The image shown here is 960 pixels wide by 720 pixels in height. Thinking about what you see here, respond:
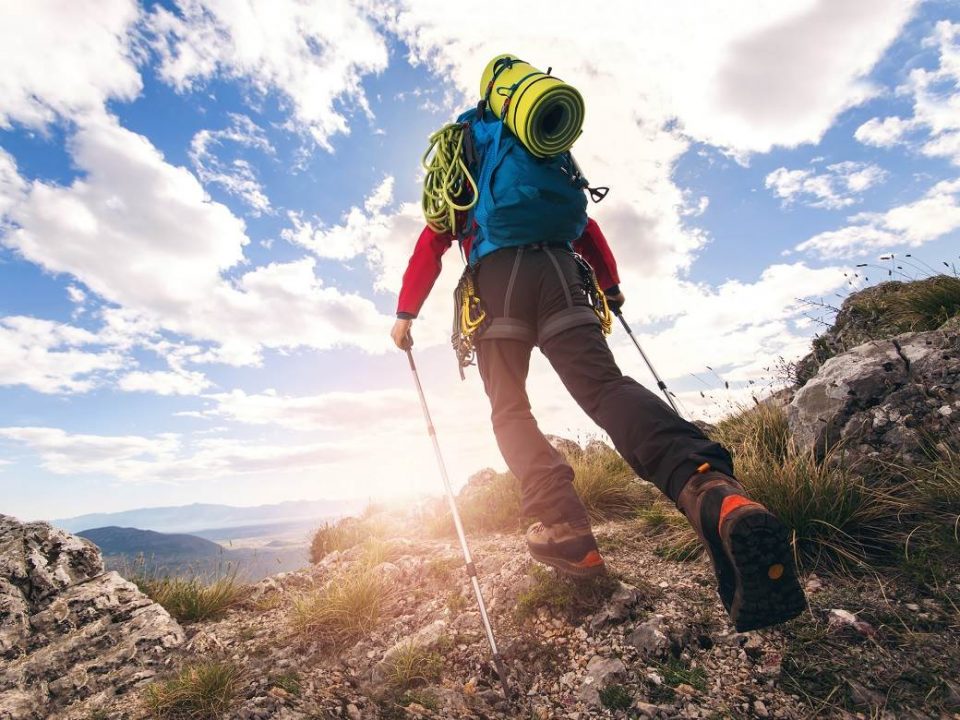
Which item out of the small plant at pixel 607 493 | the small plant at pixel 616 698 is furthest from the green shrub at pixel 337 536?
the small plant at pixel 616 698

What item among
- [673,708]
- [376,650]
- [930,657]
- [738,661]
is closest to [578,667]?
[673,708]

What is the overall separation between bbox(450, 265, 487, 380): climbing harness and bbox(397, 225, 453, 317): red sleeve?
0.25 meters

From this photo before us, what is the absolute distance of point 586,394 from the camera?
9.31ft

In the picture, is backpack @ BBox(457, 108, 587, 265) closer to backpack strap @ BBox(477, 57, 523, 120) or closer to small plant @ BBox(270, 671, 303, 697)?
backpack strap @ BBox(477, 57, 523, 120)

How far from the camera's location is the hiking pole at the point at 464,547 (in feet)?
8.77

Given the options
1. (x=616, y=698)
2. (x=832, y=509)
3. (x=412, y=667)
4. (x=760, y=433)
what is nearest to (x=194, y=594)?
(x=412, y=667)

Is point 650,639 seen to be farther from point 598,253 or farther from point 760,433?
point 760,433

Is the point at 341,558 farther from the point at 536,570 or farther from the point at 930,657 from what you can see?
the point at 930,657

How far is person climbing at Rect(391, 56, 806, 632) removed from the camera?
260cm

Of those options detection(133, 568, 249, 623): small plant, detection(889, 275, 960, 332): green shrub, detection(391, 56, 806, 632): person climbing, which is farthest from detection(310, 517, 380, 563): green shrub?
detection(889, 275, 960, 332): green shrub

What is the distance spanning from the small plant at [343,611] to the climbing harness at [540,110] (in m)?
3.48

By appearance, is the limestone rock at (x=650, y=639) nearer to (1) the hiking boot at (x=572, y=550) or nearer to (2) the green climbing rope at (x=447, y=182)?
(1) the hiking boot at (x=572, y=550)

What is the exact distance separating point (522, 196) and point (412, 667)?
9.81 feet

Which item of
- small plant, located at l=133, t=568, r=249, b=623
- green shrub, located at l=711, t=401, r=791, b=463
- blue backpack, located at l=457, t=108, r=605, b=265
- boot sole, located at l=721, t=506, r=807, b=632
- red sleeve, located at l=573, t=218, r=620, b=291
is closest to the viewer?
boot sole, located at l=721, t=506, r=807, b=632
